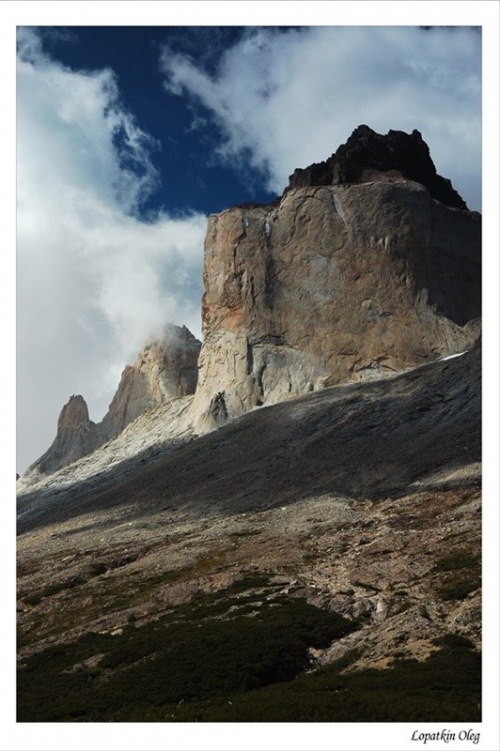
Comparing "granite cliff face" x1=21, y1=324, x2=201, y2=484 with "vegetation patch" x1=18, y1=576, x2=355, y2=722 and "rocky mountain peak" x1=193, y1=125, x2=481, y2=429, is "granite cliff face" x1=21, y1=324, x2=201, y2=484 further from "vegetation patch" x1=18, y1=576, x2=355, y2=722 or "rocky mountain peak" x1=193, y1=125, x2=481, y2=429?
"vegetation patch" x1=18, y1=576, x2=355, y2=722

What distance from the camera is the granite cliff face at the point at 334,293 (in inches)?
5015

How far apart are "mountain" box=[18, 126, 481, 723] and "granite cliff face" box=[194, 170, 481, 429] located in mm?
353

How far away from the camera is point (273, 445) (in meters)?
99.8

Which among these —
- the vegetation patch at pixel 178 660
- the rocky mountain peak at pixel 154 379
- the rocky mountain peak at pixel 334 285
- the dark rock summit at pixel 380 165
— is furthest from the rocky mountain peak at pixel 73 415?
the vegetation patch at pixel 178 660

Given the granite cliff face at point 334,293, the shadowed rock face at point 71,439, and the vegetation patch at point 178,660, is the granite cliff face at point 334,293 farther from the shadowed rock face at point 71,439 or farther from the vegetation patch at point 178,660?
the vegetation patch at point 178,660

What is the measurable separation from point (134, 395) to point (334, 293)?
5957cm

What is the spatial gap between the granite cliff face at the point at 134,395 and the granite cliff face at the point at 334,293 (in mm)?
30071

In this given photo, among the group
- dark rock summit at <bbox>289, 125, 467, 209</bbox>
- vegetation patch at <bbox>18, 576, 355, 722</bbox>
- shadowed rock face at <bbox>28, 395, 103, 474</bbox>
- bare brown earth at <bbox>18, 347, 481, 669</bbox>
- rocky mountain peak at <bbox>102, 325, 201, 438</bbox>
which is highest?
dark rock summit at <bbox>289, 125, 467, 209</bbox>

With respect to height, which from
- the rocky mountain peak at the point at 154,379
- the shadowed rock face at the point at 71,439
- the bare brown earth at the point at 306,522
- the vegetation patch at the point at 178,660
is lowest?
the vegetation patch at the point at 178,660

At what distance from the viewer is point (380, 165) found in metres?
149

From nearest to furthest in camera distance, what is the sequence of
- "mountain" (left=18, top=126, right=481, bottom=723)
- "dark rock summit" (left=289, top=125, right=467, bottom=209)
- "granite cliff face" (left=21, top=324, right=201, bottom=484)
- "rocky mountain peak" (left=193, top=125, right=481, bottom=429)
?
"mountain" (left=18, top=126, right=481, bottom=723)
"rocky mountain peak" (left=193, top=125, right=481, bottom=429)
"dark rock summit" (left=289, top=125, right=467, bottom=209)
"granite cliff face" (left=21, top=324, right=201, bottom=484)

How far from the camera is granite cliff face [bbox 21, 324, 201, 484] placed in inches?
6860

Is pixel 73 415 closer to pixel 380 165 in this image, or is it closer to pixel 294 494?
pixel 380 165

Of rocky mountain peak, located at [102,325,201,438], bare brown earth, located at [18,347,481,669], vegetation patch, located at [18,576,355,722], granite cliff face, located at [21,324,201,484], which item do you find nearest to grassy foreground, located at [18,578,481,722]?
vegetation patch, located at [18,576,355,722]
